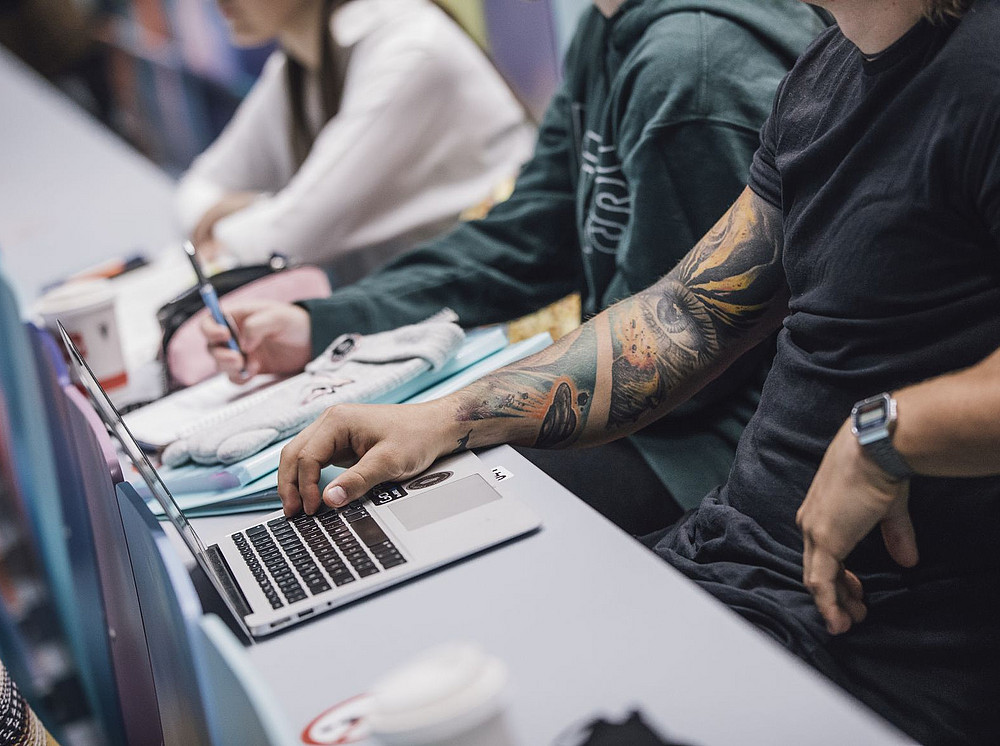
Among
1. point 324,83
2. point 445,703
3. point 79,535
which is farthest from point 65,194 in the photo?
point 445,703

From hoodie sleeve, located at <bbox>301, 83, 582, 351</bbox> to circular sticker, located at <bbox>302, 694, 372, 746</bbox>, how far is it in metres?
0.93

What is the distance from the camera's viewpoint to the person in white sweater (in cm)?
213

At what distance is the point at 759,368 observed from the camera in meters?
1.26

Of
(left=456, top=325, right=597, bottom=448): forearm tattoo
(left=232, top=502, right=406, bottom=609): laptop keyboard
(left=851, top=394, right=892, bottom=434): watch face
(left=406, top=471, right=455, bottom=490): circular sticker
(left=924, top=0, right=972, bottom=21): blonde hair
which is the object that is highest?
(left=924, top=0, right=972, bottom=21): blonde hair

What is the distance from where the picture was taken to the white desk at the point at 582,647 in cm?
57

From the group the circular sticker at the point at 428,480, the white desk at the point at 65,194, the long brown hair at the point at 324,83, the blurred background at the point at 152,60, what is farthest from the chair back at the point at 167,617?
the blurred background at the point at 152,60

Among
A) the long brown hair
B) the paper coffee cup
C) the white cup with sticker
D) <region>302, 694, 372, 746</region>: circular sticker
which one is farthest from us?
the long brown hair

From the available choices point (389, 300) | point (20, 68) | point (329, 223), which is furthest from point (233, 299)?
point (20, 68)

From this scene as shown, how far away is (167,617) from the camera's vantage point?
78cm

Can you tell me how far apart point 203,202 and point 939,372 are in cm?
218

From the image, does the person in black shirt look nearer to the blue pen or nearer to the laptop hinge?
the laptop hinge

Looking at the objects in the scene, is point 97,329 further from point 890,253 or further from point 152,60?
point 152,60

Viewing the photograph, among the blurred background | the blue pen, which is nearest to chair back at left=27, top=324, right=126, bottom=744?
the blue pen

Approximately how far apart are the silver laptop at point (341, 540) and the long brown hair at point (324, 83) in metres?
1.52
